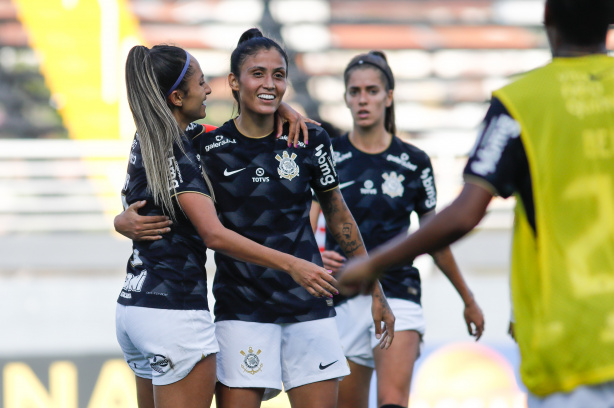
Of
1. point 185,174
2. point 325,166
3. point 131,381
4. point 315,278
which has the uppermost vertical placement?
point 185,174

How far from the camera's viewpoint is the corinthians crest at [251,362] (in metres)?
3.71

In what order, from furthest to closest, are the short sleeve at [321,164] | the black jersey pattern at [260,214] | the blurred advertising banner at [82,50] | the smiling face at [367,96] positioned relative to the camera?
1. the blurred advertising banner at [82,50]
2. the smiling face at [367,96]
3. the short sleeve at [321,164]
4. the black jersey pattern at [260,214]

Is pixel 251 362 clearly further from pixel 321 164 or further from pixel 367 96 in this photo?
pixel 367 96

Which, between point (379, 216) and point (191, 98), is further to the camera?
point (379, 216)

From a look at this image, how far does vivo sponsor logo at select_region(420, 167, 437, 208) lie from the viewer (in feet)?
16.1

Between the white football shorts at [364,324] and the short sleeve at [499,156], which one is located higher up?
the short sleeve at [499,156]

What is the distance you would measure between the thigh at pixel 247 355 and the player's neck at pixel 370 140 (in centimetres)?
159

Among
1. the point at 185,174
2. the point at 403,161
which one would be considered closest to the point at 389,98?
the point at 403,161

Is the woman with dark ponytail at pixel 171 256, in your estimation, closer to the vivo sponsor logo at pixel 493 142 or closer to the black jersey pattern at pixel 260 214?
the black jersey pattern at pixel 260 214

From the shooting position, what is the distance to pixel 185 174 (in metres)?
3.42

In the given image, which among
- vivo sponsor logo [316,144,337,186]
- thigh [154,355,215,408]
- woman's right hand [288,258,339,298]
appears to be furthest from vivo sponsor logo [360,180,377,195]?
thigh [154,355,215,408]

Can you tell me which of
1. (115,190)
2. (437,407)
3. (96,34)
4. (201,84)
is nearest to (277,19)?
(96,34)

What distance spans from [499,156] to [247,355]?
72.4 inches

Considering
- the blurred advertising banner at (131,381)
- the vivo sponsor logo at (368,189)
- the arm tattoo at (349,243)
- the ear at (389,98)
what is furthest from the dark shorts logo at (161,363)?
the blurred advertising banner at (131,381)
